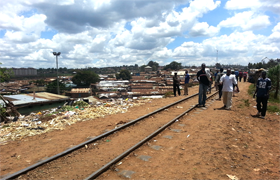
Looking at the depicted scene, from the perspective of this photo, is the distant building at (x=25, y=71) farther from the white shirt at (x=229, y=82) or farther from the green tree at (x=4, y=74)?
the white shirt at (x=229, y=82)

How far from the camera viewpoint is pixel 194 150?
4.67m

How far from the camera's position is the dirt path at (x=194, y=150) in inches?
146

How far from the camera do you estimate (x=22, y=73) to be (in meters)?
111

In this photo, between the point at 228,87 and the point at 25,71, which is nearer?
the point at 228,87

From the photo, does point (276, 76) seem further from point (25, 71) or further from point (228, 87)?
point (25, 71)

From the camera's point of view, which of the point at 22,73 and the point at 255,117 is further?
the point at 22,73

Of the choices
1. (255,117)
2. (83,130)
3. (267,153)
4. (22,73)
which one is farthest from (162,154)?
(22,73)

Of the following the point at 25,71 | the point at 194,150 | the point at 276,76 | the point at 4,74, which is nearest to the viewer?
the point at 194,150

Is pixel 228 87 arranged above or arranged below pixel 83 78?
above

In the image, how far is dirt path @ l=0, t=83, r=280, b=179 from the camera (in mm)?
3717

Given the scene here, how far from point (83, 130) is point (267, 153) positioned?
5.35 meters

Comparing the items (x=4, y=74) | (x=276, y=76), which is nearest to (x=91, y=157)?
(x=4, y=74)

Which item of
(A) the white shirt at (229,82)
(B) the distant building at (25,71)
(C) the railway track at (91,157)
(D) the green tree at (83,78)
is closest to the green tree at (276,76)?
(A) the white shirt at (229,82)

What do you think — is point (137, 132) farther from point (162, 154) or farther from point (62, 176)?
point (62, 176)
